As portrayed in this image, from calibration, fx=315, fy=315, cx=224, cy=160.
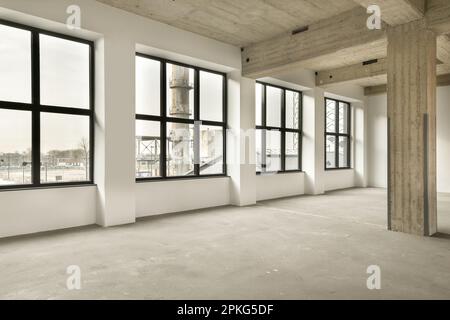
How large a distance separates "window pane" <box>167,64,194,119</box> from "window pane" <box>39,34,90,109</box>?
1698mm

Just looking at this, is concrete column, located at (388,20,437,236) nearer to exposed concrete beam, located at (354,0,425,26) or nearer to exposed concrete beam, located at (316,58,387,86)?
exposed concrete beam, located at (354,0,425,26)

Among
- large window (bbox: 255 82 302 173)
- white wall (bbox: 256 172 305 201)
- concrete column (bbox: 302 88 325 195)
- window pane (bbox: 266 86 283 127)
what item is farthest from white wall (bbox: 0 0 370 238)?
concrete column (bbox: 302 88 325 195)

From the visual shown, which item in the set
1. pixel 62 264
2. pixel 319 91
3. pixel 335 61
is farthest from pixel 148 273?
pixel 319 91

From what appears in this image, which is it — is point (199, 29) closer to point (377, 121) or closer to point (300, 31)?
point (300, 31)

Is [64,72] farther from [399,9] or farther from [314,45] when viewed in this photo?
[399,9]

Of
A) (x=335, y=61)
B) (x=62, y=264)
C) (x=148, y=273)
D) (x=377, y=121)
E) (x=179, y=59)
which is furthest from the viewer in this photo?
(x=377, y=121)

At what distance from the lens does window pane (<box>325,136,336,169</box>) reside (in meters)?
11.1

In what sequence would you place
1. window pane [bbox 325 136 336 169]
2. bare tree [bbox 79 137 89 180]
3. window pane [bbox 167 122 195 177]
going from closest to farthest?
bare tree [bbox 79 137 89 180], window pane [bbox 167 122 195 177], window pane [bbox 325 136 336 169]

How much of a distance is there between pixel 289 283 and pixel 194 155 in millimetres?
4434

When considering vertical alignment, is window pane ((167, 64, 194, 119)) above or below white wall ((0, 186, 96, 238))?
above

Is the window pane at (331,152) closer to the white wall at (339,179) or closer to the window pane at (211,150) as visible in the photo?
the white wall at (339,179)

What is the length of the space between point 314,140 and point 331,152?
2.15 m

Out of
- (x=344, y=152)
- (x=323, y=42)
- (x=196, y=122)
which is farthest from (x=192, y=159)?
(x=344, y=152)

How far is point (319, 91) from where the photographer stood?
9523 millimetres
